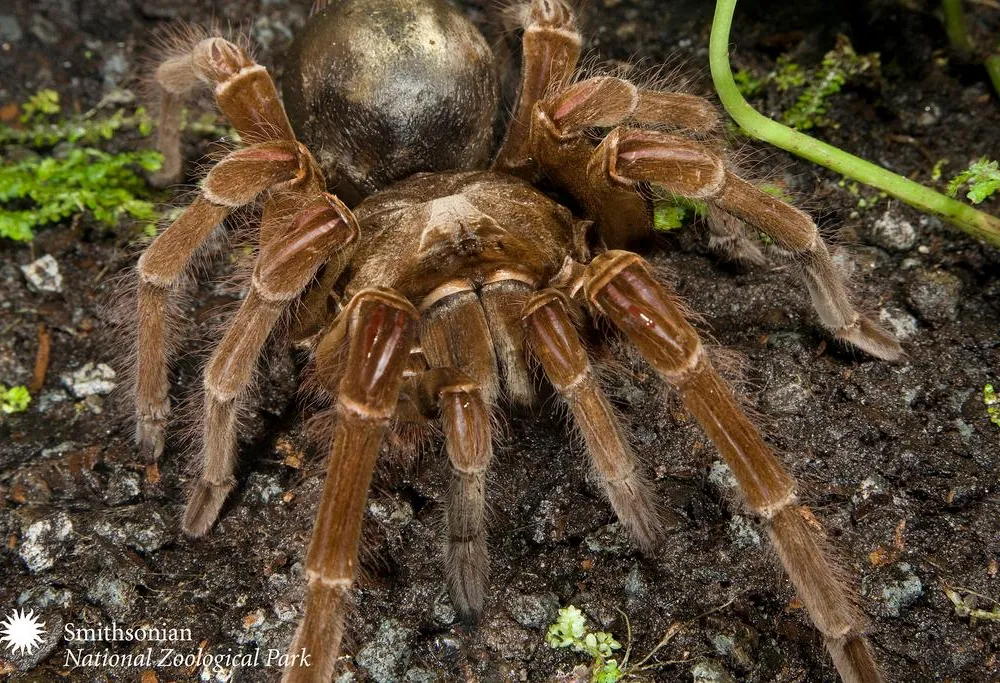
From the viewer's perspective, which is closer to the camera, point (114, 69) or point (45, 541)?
point (45, 541)

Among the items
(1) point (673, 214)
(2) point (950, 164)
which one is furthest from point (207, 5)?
(2) point (950, 164)

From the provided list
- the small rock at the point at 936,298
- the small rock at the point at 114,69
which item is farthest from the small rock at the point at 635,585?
the small rock at the point at 114,69

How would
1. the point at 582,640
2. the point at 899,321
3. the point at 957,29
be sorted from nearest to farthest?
the point at 582,640 < the point at 899,321 < the point at 957,29

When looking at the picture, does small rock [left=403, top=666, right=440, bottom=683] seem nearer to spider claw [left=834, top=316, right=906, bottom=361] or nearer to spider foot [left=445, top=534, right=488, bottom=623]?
spider foot [left=445, top=534, right=488, bottom=623]

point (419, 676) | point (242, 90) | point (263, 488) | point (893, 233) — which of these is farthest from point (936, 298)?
point (242, 90)

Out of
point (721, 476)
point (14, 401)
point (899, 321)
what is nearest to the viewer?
point (721, 476)

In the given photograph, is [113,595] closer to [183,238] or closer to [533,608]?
[183,238]

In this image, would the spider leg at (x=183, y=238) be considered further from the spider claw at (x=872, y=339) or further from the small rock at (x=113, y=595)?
the spider claw at (x=872, y=339)
